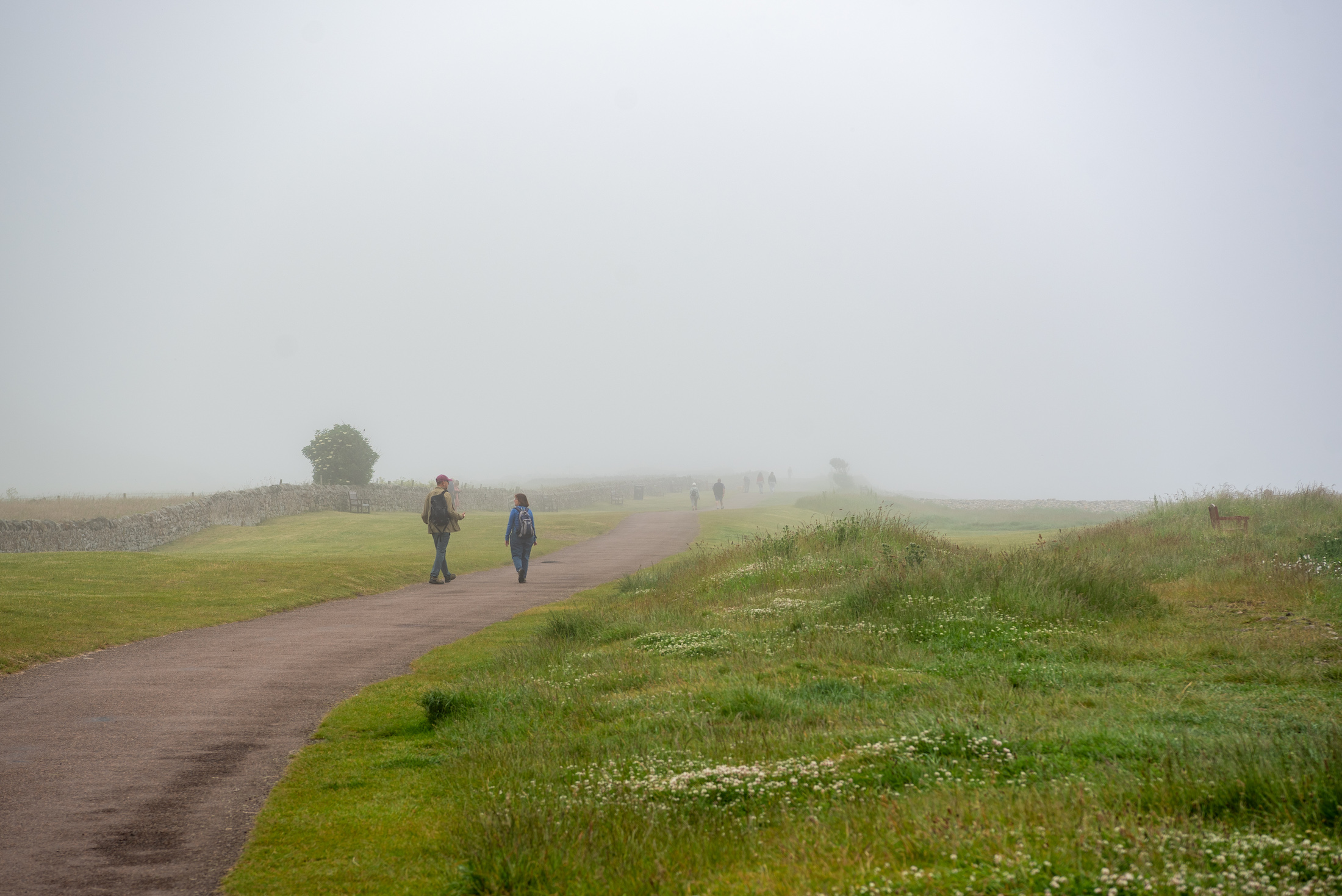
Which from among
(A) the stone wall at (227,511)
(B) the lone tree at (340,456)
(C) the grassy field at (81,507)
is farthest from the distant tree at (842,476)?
(C) the grassy field at (81,507)

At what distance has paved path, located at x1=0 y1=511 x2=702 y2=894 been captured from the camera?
5.24 m

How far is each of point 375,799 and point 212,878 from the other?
1.39 meters

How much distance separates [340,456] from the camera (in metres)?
48.5

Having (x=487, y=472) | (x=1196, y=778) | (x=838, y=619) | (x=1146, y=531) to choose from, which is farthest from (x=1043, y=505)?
(x=487, y=472)

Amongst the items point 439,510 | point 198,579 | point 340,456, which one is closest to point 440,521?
point 439,510

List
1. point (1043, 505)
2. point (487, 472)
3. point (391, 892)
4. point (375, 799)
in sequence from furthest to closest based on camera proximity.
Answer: point (487, 472) → point (1043, 505) → point (375, 799) → point (391, 892)

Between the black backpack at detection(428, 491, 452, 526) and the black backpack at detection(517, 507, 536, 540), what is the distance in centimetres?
195

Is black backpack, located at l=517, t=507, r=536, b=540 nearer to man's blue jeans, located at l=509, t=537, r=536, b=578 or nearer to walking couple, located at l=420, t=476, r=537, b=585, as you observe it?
walking couple, located at l=420, t=476, r=537, b=585

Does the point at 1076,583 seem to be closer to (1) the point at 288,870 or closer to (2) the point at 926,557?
(2) the point at 926,557

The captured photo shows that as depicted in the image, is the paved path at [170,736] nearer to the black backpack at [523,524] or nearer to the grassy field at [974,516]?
the black backpack at [523,524]

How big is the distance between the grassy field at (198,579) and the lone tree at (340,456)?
12.5 metres

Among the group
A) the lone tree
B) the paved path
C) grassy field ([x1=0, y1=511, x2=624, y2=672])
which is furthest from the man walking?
the lone tree

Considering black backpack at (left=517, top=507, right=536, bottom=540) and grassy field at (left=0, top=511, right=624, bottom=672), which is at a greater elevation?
black backpack at (left=517, top=507, right=536, bottom=540)

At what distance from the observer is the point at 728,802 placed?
521 cm
